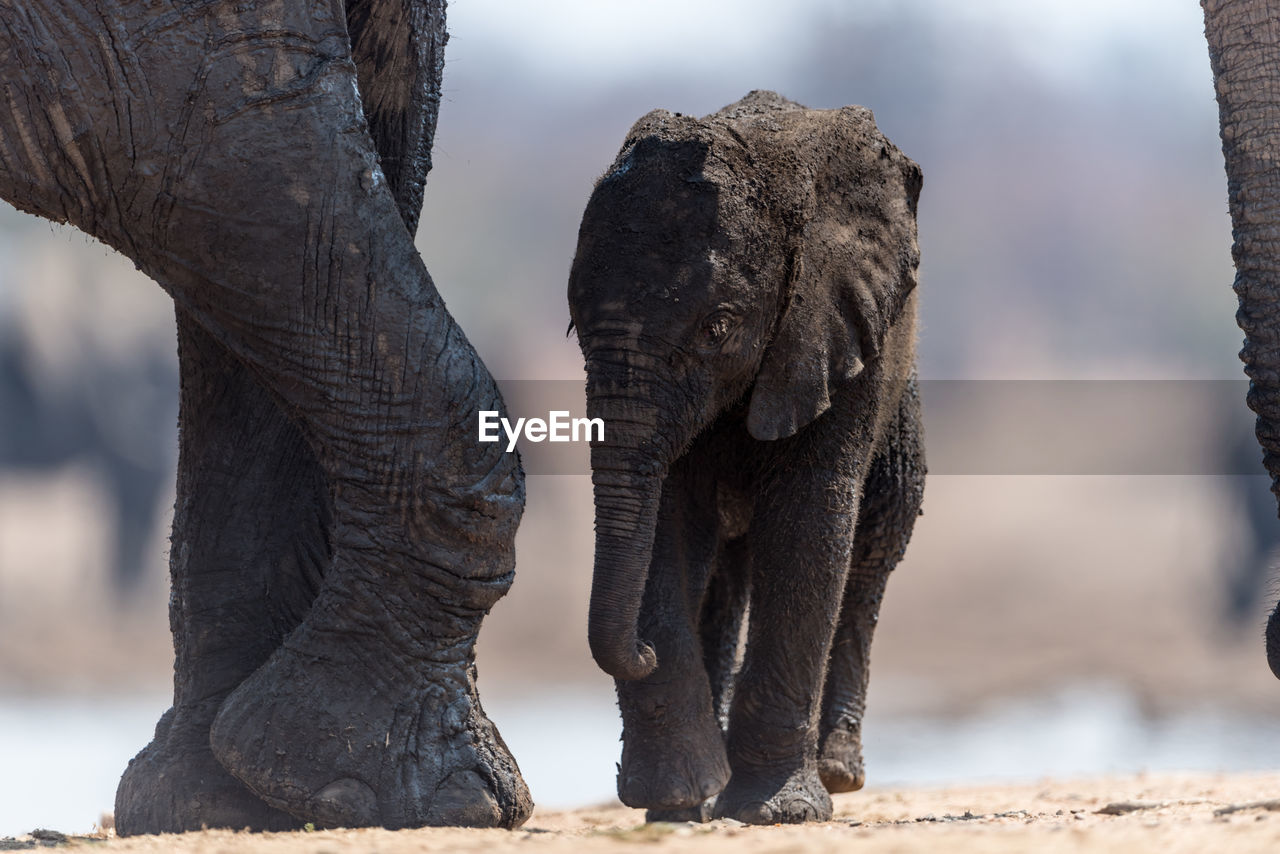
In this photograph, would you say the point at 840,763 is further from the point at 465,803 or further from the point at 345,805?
the point at 345,805

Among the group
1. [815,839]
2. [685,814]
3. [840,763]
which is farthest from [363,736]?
[840,763]

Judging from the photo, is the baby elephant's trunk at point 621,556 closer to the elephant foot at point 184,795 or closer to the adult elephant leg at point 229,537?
the adult elephant leg at point 229,537

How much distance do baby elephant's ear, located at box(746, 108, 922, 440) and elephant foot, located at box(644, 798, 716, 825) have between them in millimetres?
1007

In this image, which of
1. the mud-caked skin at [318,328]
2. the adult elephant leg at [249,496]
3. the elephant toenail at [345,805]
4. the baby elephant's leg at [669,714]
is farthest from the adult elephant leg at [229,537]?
the baby elephant's leg at [669,714]

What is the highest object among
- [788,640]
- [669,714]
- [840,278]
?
[840,278]

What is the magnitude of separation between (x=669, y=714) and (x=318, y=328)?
151 centimetres

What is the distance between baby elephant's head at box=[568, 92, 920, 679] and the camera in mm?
3633

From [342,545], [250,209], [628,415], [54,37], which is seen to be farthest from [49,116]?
[628,415]

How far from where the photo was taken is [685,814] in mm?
4148

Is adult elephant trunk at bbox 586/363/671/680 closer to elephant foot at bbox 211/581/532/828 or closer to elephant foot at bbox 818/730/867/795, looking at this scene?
elephant foot at bbox 211/581/532/828

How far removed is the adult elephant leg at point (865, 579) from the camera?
15.5 ft

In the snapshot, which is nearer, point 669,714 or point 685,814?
point 669,714

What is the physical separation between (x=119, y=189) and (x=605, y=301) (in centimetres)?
112

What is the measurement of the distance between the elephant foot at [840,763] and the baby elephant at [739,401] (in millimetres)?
463
